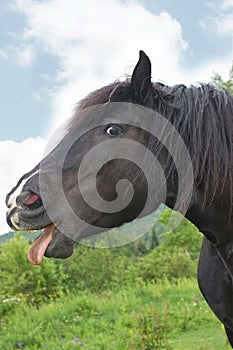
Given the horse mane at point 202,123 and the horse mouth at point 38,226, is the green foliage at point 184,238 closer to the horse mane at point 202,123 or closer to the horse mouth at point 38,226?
the horse mane at point 202,123

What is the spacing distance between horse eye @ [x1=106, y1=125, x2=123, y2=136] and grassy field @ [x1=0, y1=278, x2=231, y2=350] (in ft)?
12.0

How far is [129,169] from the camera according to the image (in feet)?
6.94

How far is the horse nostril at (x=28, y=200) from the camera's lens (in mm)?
1938

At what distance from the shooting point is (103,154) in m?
2.08

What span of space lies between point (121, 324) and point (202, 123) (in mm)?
5363

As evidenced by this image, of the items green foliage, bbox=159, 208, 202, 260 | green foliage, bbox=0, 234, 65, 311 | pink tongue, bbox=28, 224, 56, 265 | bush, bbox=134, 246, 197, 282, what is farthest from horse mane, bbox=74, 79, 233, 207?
green foliage, bbox=159, 208, 202, 260

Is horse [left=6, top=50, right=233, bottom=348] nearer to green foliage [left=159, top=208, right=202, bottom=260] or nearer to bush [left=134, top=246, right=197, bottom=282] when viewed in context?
bush [left=134, top=246, right=197, bottom=282]

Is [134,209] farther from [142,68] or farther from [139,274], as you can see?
[139,274]

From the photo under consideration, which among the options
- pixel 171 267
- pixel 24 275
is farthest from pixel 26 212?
pixel 171 267

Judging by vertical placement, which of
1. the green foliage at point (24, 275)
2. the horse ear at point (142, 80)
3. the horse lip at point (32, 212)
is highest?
the horse ear at point (142, 80)

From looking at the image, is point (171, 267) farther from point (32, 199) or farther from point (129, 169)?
point (32, 199)

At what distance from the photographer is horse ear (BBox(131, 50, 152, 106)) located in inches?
83.1

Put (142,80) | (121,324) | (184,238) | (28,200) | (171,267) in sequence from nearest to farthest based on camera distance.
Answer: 1. (28,200)
2. (142,80)
3. (121,324)
4. (171,267)
5. (184,238)

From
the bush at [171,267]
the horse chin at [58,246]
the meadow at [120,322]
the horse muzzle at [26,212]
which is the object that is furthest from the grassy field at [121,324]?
the bush at [171,267]
